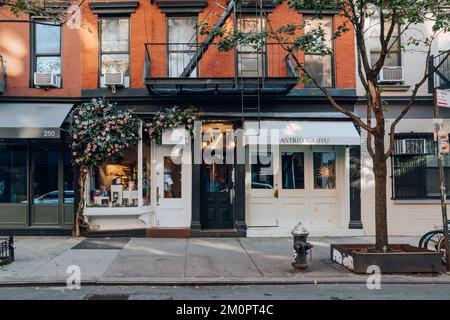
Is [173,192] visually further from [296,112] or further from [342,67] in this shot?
[342,67]

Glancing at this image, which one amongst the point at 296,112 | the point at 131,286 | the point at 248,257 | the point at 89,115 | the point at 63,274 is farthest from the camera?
the point at 296,112

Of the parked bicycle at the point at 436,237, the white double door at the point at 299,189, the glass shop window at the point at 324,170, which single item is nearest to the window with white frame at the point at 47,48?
the white double door at the point at 299,189

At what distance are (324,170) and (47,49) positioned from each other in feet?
31.1

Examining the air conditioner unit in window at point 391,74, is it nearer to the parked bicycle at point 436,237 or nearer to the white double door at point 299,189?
the white double door at point 299,189

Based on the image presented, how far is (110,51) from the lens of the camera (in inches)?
533

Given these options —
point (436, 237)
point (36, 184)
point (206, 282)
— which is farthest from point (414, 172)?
point (36, 184)

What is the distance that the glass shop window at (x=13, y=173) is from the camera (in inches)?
522

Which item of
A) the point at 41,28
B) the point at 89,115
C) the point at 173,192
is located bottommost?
the point at 173,192

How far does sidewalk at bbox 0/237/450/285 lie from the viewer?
336 inches

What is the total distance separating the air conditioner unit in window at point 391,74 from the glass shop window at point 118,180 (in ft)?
26.1

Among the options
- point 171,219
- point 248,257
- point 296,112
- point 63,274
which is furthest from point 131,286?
point 296,112

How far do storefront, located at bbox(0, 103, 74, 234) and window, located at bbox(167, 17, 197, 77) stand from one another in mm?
3460

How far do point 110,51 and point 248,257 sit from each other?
773 centimetres

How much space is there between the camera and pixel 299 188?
13.8 meters
